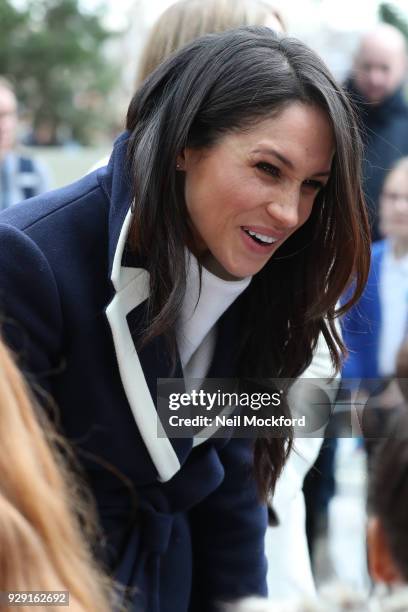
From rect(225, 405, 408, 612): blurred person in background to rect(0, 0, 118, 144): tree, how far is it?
70.7 ft

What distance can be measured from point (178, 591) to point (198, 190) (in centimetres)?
90

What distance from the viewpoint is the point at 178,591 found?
7.93ft

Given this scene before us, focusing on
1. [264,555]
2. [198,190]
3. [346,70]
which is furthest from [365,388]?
[346,70]

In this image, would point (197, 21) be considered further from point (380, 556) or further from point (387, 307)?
point (380, 556)

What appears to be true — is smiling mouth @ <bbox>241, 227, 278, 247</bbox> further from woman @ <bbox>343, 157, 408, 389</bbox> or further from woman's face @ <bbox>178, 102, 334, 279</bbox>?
woman @ <bbox>343, 157, 408, 389</bbox>

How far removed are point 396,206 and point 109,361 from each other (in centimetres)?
216

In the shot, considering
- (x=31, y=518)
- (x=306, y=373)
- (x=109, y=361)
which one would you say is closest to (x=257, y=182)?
(x=109, y=361)

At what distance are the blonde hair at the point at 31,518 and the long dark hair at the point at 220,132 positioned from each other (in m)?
0.65

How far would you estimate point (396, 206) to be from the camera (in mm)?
4082

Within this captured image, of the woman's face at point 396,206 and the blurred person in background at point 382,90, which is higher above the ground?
the blurred person in background at point 382,90

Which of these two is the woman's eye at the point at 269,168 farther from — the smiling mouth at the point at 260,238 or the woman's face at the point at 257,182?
the smiling mouth at the point at 260,238

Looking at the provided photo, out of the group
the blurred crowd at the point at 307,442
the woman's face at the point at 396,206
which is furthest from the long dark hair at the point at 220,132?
the woman's face at the point at 396,206

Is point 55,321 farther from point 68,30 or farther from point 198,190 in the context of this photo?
point 68,30

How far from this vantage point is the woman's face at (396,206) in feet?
13.3
